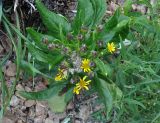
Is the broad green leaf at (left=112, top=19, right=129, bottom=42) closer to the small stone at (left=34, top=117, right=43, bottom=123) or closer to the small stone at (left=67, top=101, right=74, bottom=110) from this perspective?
the small stone at (left=67, top=101, right=74, bottom=110)

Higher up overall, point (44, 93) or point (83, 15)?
point (83, 15)

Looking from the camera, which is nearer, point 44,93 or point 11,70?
point 44,93

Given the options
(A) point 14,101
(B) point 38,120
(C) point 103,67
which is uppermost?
(C) point 103,67

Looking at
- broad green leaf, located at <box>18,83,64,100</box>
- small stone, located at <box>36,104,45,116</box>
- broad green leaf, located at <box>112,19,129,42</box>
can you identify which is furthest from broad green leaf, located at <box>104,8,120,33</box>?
small stone, located at <box>36,104,45,116</box>

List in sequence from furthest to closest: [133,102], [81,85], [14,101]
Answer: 1. [14,101]
2. [81,85]
3. [133,102]

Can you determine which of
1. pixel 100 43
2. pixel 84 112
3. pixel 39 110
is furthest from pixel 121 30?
pixel 39 110

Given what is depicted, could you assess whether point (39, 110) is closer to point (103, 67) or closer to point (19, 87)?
point (19, 87)

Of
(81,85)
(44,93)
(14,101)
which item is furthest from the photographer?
(14,101)
